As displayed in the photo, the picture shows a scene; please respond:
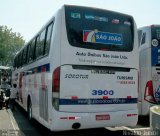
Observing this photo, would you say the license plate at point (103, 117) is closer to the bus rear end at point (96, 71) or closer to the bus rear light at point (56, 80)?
the bus rear end at point (96, 71)

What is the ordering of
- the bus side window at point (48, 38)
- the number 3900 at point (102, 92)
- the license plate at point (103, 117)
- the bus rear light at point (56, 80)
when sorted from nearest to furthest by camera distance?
the bus rear light at point (56, 80)
the license plate at point (103, 117)
the number 3900 at point (102, 92)
the bus side window at point (48, 38)

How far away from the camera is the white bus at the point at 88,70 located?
733cm

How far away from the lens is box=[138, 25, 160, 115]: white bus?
1015 centimetres

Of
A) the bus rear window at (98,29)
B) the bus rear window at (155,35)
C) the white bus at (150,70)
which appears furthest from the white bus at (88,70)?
the bus rear window at (155,35)

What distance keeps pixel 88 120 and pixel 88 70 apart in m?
1.28

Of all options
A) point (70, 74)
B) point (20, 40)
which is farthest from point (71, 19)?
point (20, 40)

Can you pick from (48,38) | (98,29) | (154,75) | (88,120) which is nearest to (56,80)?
(88,120)

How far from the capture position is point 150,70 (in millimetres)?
10141

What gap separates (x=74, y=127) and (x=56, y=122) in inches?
19.2

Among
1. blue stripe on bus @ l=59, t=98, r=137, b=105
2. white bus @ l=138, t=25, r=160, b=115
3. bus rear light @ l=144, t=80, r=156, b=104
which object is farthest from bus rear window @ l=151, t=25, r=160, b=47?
blue stripe on bus @ l=59, t=98, r=137, b=105

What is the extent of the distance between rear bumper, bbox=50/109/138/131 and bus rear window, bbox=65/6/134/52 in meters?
1.74

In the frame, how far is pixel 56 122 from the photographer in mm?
7145

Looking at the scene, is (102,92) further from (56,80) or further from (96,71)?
(56,80)

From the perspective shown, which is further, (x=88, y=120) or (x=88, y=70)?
(x=88, y=70)
